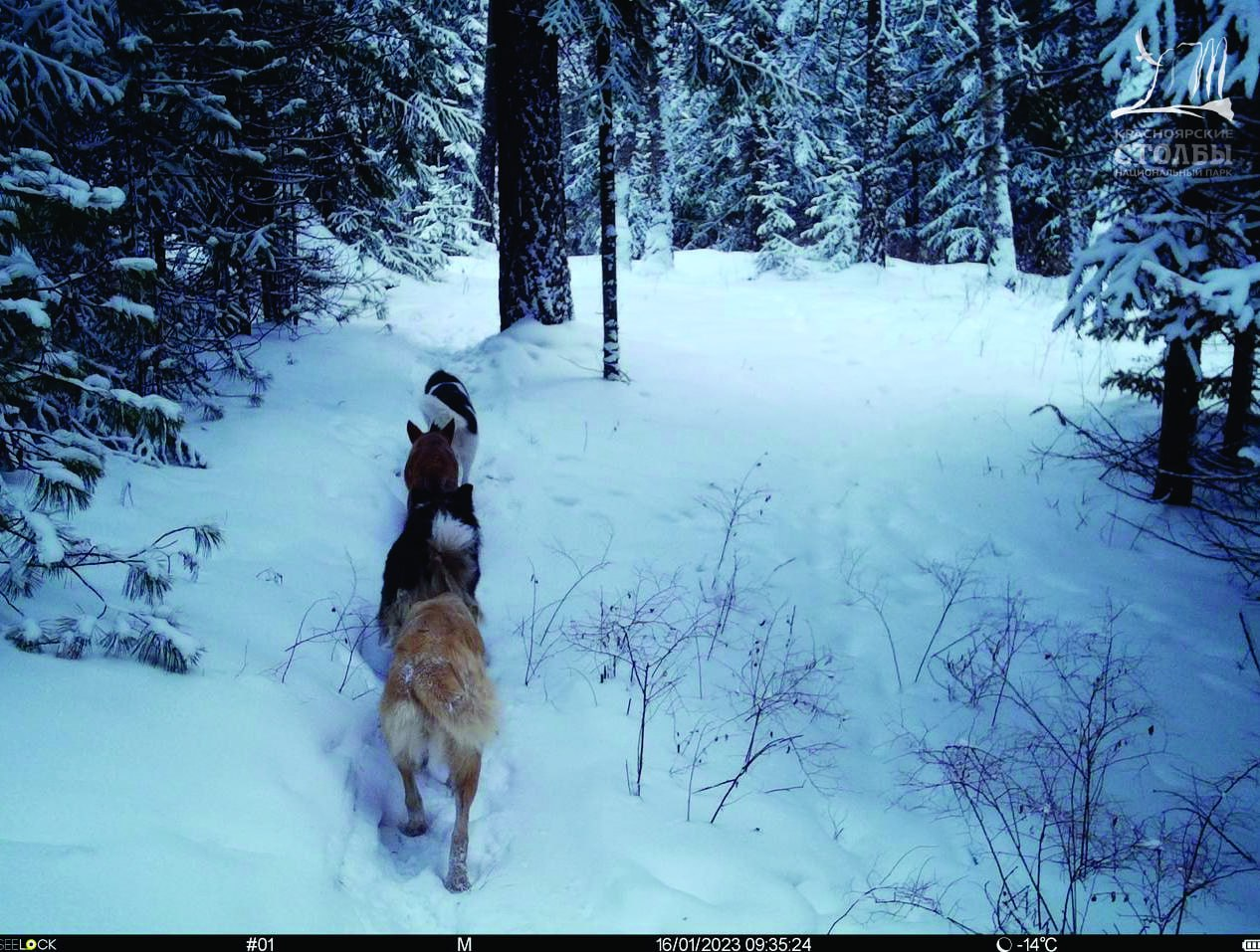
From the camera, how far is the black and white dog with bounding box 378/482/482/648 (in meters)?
4.85

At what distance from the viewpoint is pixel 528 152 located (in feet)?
34.0

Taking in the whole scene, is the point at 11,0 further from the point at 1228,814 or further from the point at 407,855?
the point at 1228,814

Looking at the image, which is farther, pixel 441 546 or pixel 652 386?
pixel 652 386

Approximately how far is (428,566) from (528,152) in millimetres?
7552

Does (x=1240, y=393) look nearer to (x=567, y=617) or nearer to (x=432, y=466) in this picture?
(x=567, y=617)

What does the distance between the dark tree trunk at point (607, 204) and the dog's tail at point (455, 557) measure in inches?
196

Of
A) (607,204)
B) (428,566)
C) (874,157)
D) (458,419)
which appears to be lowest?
(428,566)

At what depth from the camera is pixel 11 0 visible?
5215mm

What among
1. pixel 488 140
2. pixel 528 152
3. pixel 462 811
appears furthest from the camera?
pixel 488 140

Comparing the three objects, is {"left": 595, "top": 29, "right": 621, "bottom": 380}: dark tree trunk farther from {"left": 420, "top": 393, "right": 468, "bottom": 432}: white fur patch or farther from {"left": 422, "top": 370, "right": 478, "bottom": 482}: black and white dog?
{"left": 420, "top": 393, "right": 468, "bottom": 432}: white fur patch

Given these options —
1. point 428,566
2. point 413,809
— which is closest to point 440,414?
point 428,566

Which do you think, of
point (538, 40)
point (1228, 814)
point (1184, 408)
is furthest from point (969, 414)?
point (538, 40)

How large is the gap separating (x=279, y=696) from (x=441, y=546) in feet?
4.86
